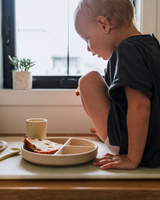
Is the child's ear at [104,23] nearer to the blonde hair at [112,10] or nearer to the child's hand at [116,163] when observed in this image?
the blonde hair at [112,10]

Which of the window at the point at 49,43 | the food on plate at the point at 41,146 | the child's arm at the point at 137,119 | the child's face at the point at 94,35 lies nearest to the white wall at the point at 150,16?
the window at the point at 49,43

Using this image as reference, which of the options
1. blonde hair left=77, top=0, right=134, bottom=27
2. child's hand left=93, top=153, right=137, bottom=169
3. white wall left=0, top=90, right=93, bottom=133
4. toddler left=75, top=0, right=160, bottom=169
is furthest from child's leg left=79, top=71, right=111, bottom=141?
white wall left=0, top=90, right=93, bottom=133

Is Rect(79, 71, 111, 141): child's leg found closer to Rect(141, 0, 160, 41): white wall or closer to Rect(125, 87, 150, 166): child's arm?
Rect(125, 87, 150, 166): child's arm

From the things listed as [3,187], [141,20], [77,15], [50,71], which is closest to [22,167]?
[3,187]

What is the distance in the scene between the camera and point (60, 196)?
1.99 feet

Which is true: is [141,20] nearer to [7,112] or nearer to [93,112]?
[93,112]

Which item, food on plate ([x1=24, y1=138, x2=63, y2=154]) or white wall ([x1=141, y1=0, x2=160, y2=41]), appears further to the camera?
white wall ([x1=141, y1=0, x2=160, y2=41])

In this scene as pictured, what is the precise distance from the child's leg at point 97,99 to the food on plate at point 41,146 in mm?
179

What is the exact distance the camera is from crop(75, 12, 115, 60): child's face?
2.80 feet

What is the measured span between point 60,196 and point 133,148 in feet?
0.84

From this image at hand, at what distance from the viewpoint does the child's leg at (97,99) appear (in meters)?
0.80

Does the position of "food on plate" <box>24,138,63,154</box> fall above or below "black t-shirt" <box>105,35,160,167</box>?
below

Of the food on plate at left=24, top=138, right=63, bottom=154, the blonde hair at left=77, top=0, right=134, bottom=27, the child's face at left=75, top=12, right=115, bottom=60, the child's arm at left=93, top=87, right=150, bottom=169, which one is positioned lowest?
the food on plate at left=24, top=138, right=63, bottom=154

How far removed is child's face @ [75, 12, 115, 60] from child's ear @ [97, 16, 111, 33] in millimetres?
12
